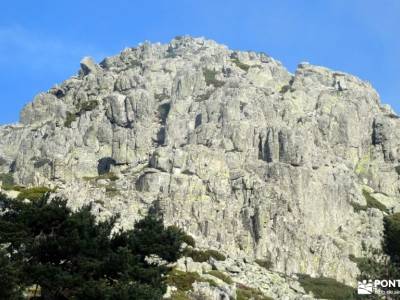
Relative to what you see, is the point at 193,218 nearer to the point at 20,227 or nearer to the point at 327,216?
the point at 327,216

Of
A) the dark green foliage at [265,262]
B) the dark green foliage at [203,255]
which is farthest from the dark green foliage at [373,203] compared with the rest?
the dark green foliage at [203,255]

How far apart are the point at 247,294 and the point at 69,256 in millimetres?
27308

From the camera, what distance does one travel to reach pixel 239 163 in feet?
497

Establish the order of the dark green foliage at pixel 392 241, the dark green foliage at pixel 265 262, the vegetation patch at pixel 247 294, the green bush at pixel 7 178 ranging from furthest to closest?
the green bush at pixel 7 178 → the dark green foliage at pixel 265 262 → the vegetation patch at pixel 247 294 → the dark green foliage at pixel 392 241

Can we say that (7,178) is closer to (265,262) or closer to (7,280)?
(265,262)

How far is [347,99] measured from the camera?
193m

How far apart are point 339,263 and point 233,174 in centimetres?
2946

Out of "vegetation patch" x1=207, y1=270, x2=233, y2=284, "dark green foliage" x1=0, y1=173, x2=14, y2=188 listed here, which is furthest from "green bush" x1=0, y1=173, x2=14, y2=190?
"vegetation patch" x1=207, y1=270, x2=233, y2=284

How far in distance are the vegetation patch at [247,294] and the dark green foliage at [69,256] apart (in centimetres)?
1915

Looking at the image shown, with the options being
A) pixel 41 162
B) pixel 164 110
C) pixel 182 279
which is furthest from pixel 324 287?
pixel 164 110

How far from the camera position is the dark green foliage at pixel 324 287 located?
97500 millimetres

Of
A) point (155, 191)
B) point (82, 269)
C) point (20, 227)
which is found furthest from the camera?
point (155, 191)

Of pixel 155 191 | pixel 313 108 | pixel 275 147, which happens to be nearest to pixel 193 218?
pixel 155 191

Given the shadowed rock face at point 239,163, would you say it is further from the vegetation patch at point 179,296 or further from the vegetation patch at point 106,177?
the vegetation patch at point 179,296
